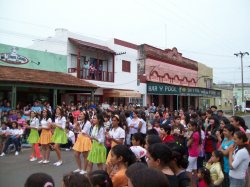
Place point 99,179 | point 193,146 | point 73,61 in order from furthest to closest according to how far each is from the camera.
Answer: point 73,61
point 193,146
point 99,179

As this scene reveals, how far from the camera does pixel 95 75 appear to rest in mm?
22688

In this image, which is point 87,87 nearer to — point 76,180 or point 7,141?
point 7,141

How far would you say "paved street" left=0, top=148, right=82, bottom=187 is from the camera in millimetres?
7305

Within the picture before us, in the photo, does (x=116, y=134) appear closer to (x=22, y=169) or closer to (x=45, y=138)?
(x=45, y=138)

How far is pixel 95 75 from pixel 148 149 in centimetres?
1930

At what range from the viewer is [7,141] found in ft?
35.9

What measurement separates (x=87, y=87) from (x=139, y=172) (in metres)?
17.0

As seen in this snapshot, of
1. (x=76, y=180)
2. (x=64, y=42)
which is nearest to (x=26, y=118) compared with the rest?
(x=64, y=42)

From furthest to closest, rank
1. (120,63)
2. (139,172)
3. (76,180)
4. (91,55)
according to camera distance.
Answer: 1. (120,63)
2. (91,55)
3. (76,180)
4. (139,172)

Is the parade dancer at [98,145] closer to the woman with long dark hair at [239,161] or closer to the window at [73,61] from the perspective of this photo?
the woman with long dark hair at [239,161]

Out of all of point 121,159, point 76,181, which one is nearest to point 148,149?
point 121,159

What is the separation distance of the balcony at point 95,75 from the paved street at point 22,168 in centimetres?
1059

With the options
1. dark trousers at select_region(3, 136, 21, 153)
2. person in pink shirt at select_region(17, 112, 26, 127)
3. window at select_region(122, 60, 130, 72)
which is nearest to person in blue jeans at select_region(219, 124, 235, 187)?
dark trousers at select_region(3, 136, 21, 153)

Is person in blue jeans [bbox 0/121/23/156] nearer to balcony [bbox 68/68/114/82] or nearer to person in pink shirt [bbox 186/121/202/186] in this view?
person in pink shirt [bbox 186/121/202/186]
